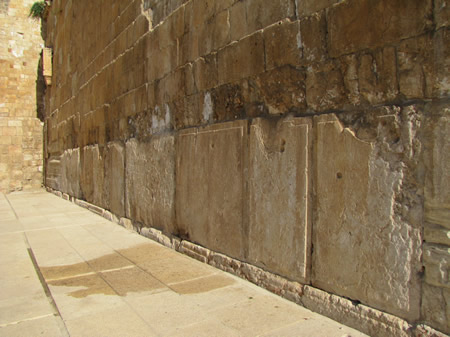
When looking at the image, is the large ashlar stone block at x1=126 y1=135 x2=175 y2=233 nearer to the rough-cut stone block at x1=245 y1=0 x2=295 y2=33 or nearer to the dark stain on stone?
the dark stain on stone

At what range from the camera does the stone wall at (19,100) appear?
14344mm

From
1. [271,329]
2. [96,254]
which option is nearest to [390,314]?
[271,329]

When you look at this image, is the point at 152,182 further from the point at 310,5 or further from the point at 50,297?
the point at 310,5

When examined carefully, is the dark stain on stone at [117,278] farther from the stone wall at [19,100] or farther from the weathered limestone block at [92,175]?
the stone wall at [19,100]

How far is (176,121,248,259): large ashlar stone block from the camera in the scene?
10.9 feet

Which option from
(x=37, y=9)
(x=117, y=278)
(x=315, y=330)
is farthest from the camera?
(x=37, y=9)

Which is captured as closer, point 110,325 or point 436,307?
point 436,307

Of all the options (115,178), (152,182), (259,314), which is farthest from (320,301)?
(115,178)

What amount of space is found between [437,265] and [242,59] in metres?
2.10

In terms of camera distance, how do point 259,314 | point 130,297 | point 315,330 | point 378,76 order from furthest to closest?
point 130,297 → point 259,314 → point 315,330 → point 378,76

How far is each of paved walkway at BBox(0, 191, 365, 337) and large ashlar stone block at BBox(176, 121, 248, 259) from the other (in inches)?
12.8

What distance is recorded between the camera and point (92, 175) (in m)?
7.68

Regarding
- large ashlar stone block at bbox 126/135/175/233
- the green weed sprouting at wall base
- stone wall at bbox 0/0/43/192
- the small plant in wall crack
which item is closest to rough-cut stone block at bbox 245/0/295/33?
large ashlar stone block at bbox 126/135/175/233

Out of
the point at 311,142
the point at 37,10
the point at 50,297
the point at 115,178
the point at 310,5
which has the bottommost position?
the point at 50,297
